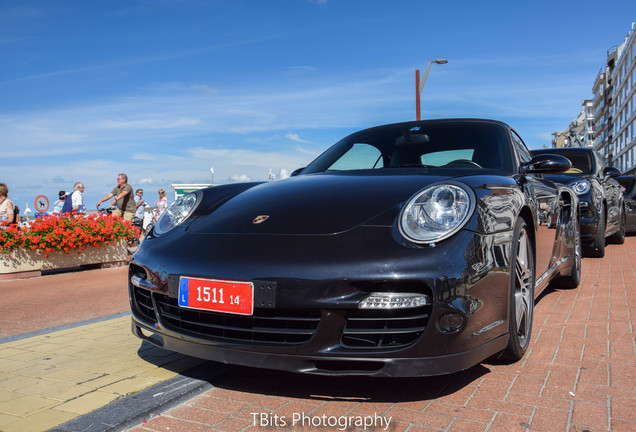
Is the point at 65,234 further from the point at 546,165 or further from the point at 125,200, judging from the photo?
the point at 546,165

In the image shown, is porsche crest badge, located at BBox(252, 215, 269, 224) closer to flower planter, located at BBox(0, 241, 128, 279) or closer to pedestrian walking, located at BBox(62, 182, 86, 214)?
flower planter, located at BBox(0, 241, 128, 279)

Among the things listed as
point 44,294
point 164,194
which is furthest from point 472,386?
point 164,194

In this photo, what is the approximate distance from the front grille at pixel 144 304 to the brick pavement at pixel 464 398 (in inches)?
18.9

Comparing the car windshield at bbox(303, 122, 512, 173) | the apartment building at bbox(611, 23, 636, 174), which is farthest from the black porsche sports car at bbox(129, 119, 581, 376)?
the apartment building at bbox(611, 23, 636, 174)

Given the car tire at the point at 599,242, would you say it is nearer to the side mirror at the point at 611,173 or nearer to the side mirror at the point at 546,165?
the side mirror at the point at 611,173

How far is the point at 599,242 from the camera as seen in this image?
7246mm

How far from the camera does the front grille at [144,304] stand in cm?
271

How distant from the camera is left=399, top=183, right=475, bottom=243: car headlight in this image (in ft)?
7.57

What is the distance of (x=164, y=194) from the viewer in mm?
15883

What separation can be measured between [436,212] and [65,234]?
7.27m

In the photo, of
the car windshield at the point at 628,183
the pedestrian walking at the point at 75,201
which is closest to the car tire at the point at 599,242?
the car windshield at the point at 628,183

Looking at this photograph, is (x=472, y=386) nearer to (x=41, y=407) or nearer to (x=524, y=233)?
(x=524, y=233)

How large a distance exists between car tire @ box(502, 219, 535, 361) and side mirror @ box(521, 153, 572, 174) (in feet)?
1.62

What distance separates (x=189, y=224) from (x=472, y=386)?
1647 mm
